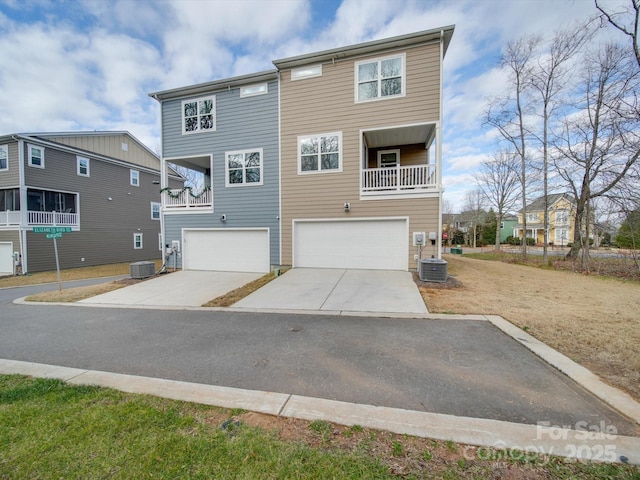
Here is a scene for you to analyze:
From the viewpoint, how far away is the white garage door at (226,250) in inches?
442

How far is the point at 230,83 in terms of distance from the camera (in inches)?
442

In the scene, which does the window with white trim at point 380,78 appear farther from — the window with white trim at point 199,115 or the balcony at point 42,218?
the balcony at point 42,218

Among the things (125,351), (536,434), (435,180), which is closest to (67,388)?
(125,351)

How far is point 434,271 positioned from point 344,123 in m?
6.61

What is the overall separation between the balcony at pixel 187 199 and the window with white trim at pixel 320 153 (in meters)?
4.82

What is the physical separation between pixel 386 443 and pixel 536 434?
4.25ft

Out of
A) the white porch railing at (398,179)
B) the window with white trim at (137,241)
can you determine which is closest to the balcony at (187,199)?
the white porch railing at (398,179)

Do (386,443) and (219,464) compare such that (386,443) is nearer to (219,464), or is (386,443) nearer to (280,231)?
(219,464)

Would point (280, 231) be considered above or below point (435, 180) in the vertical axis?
below

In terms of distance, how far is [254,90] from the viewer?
36.6 ft

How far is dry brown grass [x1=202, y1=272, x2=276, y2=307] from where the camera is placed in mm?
6896

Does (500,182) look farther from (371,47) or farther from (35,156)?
(35,156)

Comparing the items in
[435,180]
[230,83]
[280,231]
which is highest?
[230,83]

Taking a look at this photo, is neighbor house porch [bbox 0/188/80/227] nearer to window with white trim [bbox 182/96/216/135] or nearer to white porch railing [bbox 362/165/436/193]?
window with white trim [bbox 182/96/216/135]
